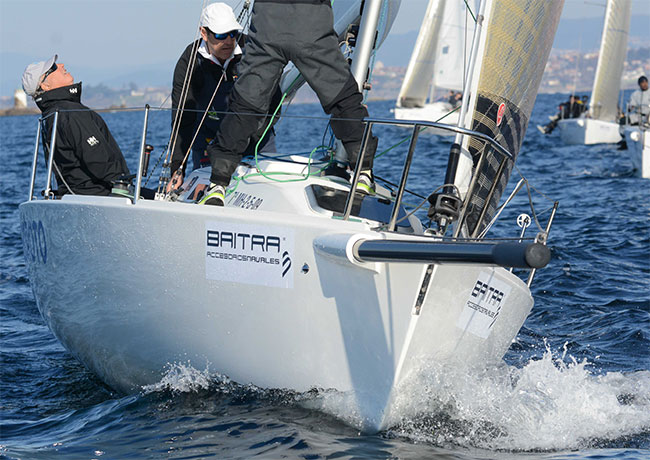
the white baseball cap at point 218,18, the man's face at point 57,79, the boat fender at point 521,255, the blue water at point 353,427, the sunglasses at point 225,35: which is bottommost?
the blue water at point 353,427

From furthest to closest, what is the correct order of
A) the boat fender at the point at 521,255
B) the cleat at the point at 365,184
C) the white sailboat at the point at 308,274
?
the cleat at the point at 365,184 → the white sailboat at the point at 308,274 → the boat fender at the point at 521,255

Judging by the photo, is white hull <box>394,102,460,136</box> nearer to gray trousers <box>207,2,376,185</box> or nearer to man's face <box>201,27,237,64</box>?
man's face <box>201,27,237,64</box>

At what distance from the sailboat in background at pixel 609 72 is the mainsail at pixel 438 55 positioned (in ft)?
15.1

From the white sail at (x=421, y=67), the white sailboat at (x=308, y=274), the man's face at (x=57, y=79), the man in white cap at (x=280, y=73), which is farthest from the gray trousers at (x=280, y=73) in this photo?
the white sail at (x=421, y=67)

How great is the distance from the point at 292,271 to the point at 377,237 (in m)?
0.47

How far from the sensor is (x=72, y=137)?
17.6 ft

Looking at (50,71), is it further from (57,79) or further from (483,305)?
(483,305)

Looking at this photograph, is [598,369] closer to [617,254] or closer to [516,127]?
[516,127]

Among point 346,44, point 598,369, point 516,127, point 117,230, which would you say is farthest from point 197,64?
point 598,369

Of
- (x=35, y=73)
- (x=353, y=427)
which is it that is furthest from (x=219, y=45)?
(x=353, y=427)

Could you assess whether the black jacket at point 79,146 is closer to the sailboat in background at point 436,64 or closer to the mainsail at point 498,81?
the mainsail at point 498,81

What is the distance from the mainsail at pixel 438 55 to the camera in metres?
30.6

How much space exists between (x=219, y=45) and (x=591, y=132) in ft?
70.0

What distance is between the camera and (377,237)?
12.5ft
